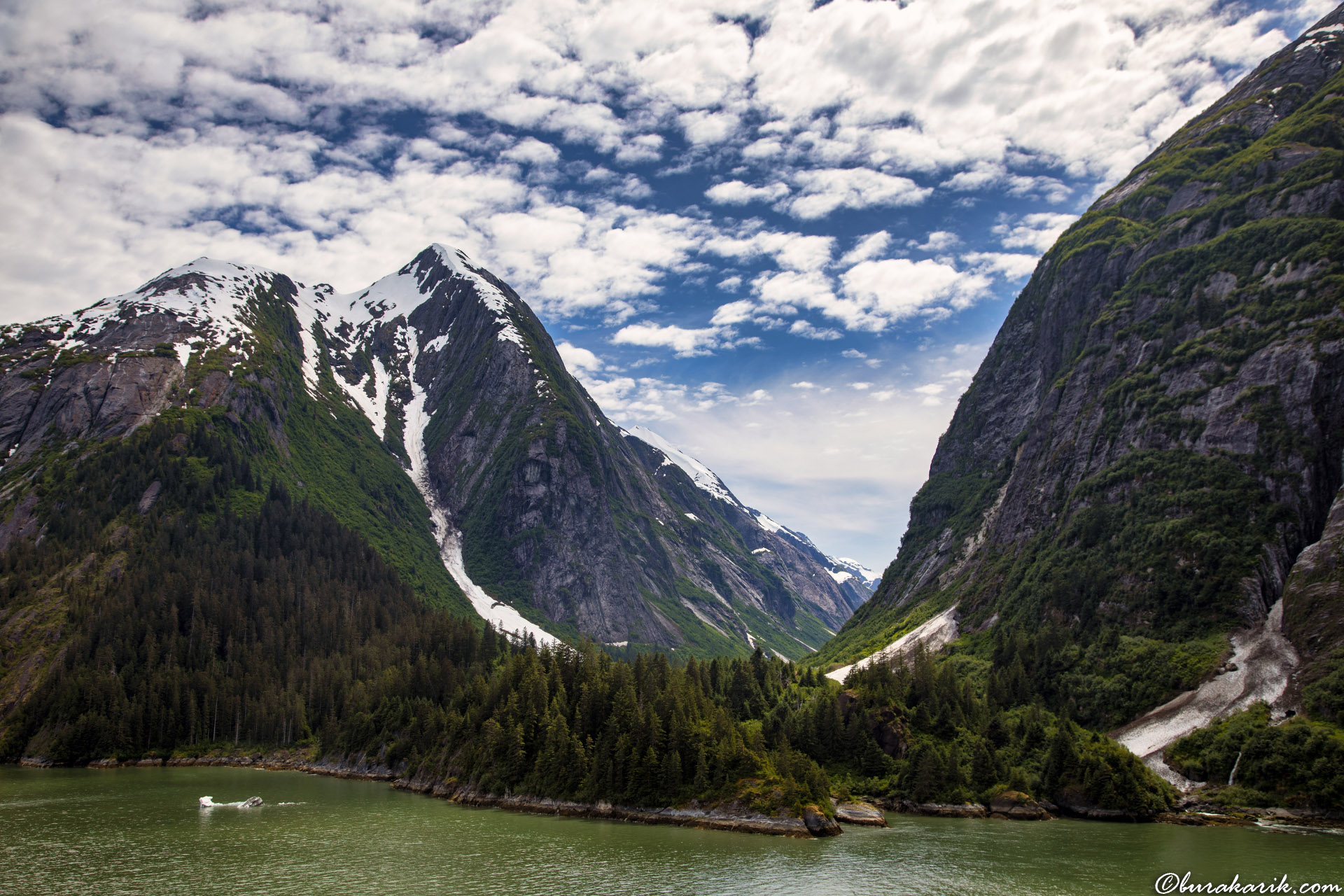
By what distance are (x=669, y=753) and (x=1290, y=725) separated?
2943 inches

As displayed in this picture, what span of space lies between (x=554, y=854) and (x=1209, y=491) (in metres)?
131

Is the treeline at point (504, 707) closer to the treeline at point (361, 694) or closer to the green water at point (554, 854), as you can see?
the treeline at point (361, 694)

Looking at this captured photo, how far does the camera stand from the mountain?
385 ft

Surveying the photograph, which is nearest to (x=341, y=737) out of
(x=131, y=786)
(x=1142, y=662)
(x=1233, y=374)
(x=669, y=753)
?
(x=131, y=786)

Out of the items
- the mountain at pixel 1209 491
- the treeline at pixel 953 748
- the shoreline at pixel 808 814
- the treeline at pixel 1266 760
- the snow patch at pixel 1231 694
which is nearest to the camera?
the shoreline at pixel 808 814

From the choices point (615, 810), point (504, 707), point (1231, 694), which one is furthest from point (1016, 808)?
point (504, 707)

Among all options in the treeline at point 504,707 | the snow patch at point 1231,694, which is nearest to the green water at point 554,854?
the treeline at point 504,707

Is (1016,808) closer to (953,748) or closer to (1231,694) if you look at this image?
Result: (953,748)

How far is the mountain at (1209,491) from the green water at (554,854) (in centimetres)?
4084

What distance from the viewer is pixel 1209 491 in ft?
464

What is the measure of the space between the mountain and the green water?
40.8m

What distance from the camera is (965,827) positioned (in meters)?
91.3

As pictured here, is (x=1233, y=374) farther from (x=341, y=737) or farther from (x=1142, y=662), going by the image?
(x=341, y=737)

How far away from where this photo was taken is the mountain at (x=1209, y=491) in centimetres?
11738
